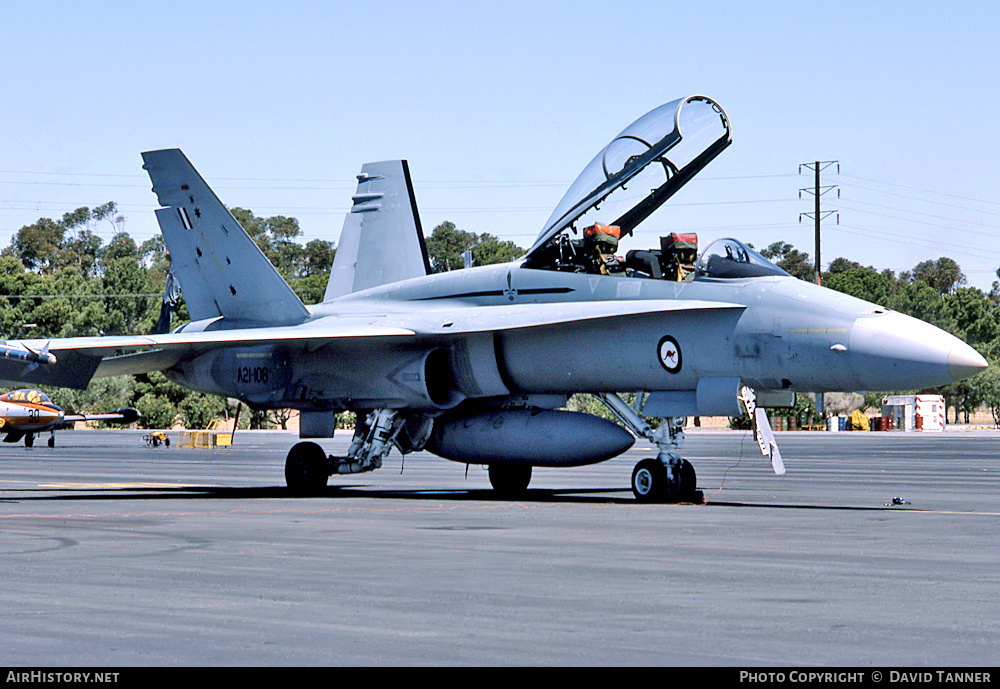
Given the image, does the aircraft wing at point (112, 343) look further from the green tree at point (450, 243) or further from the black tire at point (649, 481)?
the green tree at point (450, 243)

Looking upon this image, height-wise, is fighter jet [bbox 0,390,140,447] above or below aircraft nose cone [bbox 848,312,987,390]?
below

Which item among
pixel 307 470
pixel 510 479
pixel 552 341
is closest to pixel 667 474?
pixel 552 341

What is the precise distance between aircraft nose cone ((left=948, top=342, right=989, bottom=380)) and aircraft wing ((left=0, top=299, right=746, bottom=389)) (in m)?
2.46

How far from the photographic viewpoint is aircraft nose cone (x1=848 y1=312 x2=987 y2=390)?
1368 centimetres

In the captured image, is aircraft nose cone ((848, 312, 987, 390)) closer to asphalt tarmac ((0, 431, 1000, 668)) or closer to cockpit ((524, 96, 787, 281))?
asphalt tarmac ((0, 431, 1000, 668))

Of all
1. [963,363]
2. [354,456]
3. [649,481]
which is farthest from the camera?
[354,456]

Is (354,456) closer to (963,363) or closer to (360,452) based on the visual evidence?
(360,452)

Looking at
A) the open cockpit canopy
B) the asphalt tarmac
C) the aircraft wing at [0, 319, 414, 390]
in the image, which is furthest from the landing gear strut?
the open cockpit canopy

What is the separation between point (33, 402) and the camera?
44219mm

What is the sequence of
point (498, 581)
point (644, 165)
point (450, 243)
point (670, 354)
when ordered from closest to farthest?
point (498, 581), point (670, 354), point (644, 165), point (450, 243)

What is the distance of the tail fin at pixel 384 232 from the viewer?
22.2 meters

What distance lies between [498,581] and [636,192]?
9.20 meters

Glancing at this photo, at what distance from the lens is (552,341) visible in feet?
54.7
